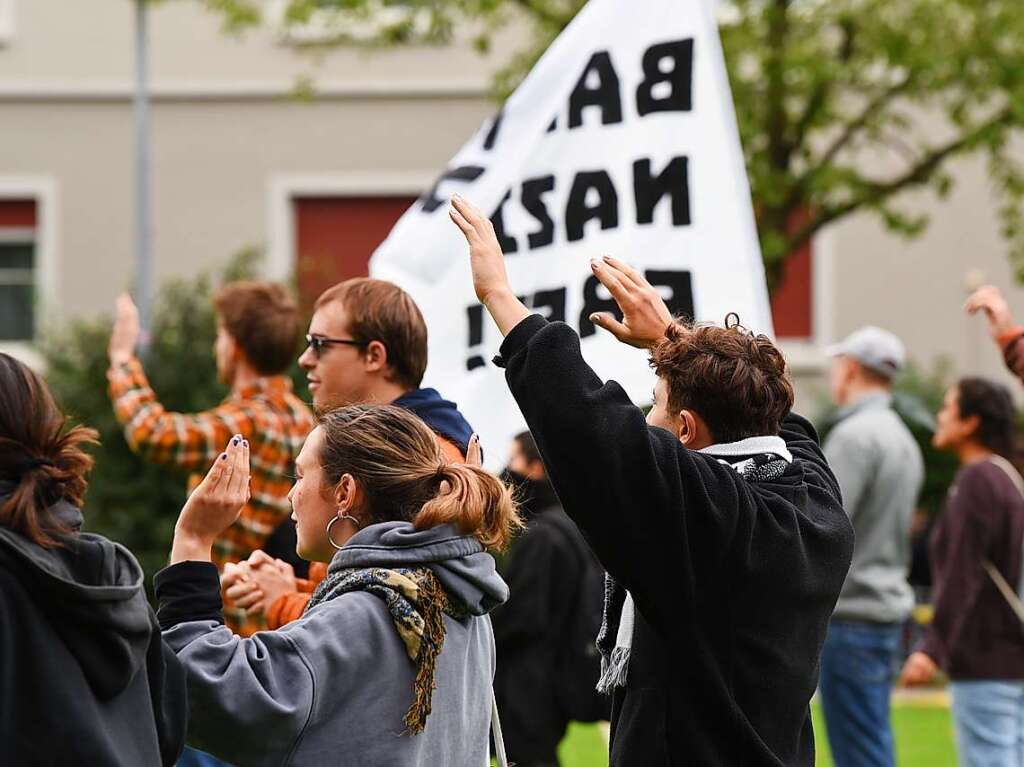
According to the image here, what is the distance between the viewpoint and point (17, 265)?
18.6 m

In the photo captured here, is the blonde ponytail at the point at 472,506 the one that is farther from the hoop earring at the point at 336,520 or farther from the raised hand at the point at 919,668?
the raised hand at the point at 919,668

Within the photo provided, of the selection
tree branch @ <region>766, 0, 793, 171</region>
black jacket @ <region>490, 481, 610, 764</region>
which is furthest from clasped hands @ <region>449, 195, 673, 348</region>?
tree branch @ <region>766, 0, 793, 171</region>

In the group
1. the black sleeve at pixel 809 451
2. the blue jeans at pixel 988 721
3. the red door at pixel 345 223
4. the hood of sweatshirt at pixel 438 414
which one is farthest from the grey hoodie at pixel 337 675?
the red door at pixel 345 223

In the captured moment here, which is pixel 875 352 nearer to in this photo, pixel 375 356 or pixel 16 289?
pixel 375 356

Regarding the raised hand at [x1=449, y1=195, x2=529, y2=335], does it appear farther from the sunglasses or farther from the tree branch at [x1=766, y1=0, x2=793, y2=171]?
the tree branch at [x1=766, y1=0, x2=793, y2=171]

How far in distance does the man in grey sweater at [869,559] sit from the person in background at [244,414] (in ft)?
8.04

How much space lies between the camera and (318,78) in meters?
18.3

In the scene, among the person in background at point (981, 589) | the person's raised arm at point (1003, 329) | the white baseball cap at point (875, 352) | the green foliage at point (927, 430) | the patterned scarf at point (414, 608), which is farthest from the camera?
the green foliage at point (927, 430)

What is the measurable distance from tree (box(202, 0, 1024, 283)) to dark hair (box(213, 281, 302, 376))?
26.2 feet

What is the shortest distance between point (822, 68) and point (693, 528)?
33.7ft

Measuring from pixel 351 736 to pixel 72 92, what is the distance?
16.5 meters

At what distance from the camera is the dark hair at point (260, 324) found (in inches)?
220

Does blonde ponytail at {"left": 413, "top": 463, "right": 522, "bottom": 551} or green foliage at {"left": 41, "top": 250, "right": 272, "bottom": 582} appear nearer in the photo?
blonde ponytail at {"left": 413, "top": 463, "right": 522, "bottom": 551}

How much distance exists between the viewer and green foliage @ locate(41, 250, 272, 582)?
951 cm
